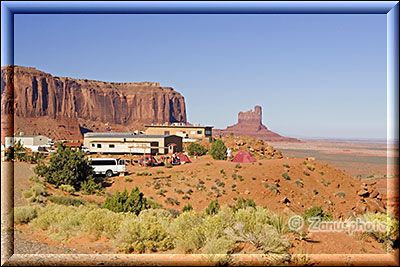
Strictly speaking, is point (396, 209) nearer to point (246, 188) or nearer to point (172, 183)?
point (246, 188)

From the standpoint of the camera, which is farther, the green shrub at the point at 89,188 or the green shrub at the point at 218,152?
the green shrub at the point at 218,152

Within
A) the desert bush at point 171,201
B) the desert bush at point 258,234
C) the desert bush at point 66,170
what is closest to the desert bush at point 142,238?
the desert bush at point 258,234

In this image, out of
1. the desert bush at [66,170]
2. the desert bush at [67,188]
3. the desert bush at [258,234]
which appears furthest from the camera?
the desert bush at [66,170]

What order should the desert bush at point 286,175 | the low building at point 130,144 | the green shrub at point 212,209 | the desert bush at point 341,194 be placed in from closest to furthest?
the green shrub at point 212,209 → the desert bush at point 341,194 → the desert bush at point 286,175 → the low building at point 130,144

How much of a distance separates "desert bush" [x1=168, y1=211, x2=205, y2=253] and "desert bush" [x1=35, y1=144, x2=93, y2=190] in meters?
14.5

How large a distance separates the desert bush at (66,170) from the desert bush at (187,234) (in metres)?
14.5

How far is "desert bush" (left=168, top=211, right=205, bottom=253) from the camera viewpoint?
7941mm

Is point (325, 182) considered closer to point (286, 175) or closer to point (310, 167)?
point (310, 167)

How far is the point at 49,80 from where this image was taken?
166 meters

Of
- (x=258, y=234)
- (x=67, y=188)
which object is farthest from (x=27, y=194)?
(x=258, y=234)

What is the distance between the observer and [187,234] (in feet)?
26.9

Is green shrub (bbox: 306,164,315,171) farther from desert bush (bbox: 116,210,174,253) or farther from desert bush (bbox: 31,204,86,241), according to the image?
desert bush (bbox: 116,210,174,253)

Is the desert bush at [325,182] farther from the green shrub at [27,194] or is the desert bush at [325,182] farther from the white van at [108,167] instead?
the green shrub at [27,194]

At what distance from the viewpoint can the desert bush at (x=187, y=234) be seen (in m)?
7.94
